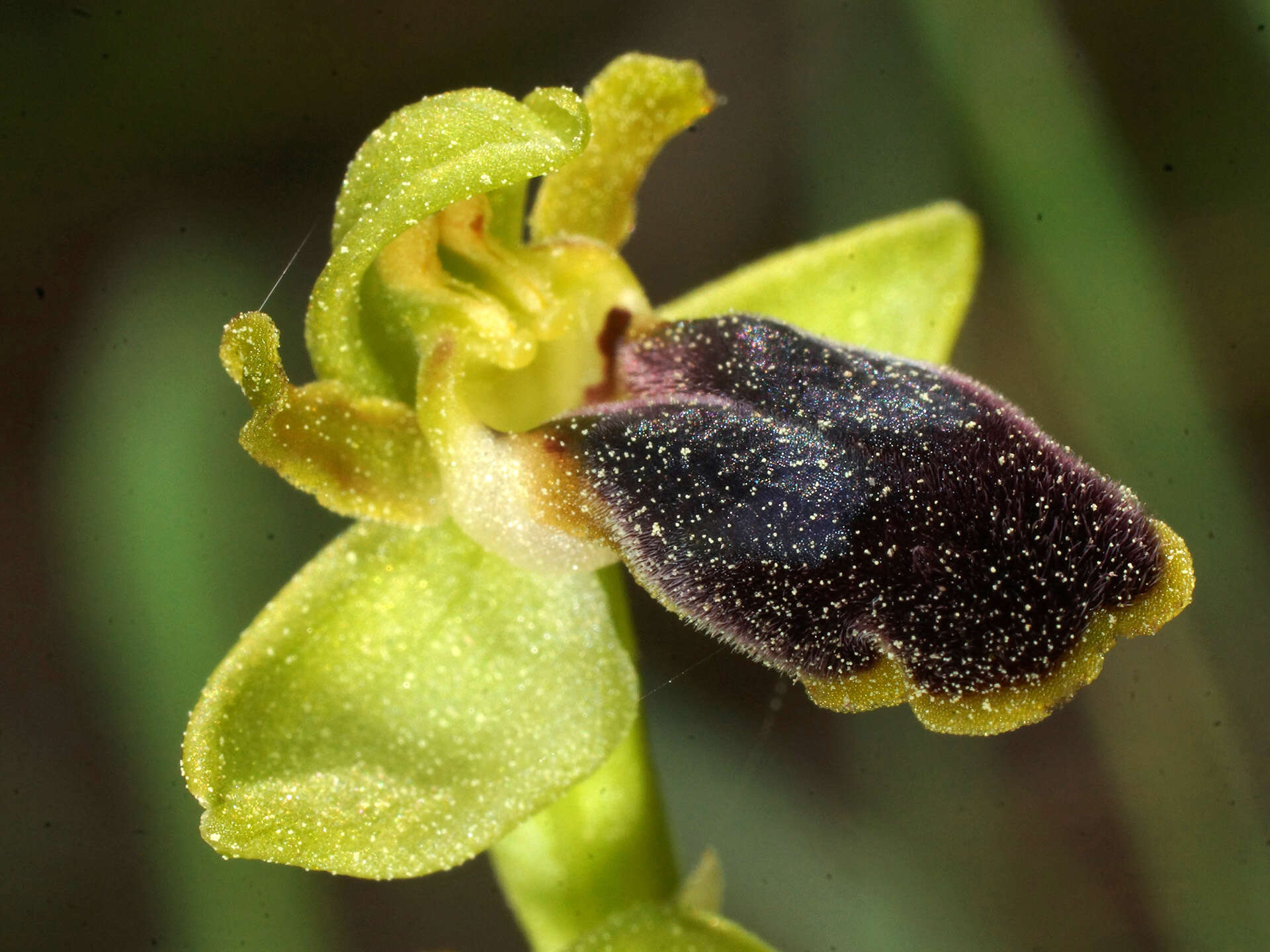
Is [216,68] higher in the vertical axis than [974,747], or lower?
higher

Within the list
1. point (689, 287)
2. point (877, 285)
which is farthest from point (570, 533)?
point (689, 287)

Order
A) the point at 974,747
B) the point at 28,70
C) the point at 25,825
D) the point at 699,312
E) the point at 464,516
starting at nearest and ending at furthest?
the point at 464,516
the point at 699,312
the point at 28,70
the point at 25,825
the point at 974,747

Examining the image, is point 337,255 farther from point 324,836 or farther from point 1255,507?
point 1255,507

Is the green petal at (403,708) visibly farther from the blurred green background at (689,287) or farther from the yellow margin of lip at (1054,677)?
the blurred green background at (689,287)

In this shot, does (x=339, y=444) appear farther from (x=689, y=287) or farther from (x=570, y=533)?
(x=689, y=287)

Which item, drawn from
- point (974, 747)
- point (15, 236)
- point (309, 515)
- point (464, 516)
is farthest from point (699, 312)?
point (974, 747)

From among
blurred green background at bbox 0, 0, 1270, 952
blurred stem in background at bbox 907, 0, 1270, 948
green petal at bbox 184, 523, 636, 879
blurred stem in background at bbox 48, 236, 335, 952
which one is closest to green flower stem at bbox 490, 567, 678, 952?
green petal at bbox 184, 523, 636, 879

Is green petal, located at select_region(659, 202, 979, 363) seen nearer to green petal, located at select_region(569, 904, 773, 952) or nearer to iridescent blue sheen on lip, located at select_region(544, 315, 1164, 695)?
iridescent blue sheen on lip, located at select_region(544, 315, 1164, 695)
